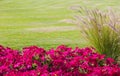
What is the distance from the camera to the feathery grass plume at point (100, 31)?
766cm

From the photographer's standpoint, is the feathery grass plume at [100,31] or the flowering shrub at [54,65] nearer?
the flowering shrub at [54,65]

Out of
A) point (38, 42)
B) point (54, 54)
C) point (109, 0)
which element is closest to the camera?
point (54, 54)

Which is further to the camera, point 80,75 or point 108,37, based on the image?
point 108,37

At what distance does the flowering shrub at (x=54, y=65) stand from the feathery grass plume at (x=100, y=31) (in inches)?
39.6

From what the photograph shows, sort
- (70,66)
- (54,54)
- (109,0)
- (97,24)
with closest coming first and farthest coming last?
(70,66), (54,54), (97,24), (109,0)

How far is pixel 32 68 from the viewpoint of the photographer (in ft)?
19.3

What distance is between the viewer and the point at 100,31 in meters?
7.78

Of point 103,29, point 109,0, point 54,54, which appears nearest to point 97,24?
point 103,29

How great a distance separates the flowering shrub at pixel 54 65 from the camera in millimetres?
5434

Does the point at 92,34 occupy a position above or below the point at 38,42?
above

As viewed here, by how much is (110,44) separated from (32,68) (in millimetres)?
2462

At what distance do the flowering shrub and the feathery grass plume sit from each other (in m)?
1.00

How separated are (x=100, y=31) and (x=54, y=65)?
6.81 ft

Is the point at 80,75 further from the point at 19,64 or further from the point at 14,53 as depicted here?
the point at 14,53
